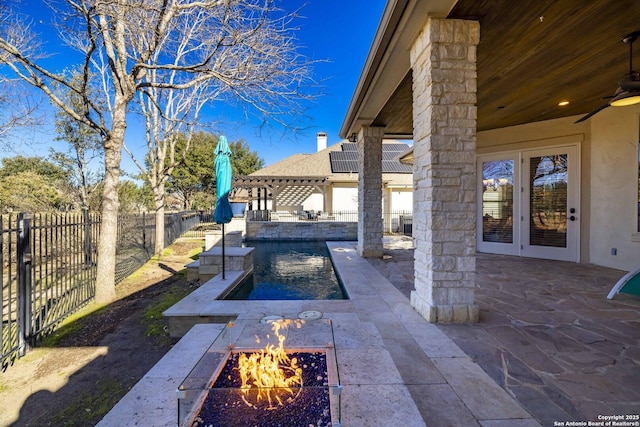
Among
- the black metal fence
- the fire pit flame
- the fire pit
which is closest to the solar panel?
the black metal fence

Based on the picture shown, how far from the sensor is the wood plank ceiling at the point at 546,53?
3.06 m

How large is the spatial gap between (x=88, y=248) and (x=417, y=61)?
602 cm

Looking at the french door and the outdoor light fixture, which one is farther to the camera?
the french door

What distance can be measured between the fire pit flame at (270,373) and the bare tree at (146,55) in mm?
4665

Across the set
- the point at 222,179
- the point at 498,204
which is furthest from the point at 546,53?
the point at 222,179

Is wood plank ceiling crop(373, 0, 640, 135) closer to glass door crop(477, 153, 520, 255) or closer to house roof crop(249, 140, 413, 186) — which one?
glass door crop(477, 153, 520, 255)

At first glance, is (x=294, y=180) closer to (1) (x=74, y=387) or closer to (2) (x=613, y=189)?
(2) (x=613, y=189)

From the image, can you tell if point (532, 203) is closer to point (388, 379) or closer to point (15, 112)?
point (388, 379)

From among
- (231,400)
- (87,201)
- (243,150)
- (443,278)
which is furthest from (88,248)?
(243,150)

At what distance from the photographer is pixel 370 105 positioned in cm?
588

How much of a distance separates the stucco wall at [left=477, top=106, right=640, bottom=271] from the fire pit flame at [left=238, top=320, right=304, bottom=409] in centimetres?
690

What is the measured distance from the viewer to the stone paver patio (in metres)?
2.00

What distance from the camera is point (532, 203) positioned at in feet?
22.7

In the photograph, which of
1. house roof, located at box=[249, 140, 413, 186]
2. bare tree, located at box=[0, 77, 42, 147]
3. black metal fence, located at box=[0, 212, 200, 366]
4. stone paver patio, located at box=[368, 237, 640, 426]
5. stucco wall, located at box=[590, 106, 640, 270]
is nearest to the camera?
stone paver patio, located at box=[368, 237, 640, 426]
